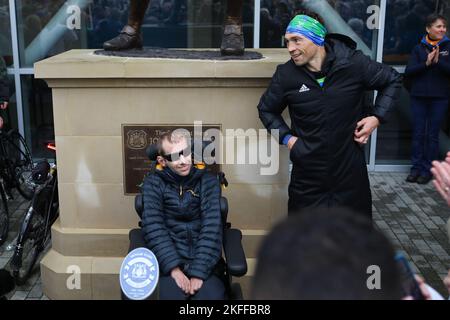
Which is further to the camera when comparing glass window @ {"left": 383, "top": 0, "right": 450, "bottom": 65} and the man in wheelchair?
glass window @ {"left": 383, "top": 0, "right": 450, "bottom": 65}

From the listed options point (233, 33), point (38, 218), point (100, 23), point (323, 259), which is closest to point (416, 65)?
point (233, 33)

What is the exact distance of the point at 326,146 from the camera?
11.4 ft

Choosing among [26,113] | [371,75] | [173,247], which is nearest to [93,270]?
[173,247]

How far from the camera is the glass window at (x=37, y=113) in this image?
7.53 metres

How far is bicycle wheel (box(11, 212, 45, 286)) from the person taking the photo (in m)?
4.35

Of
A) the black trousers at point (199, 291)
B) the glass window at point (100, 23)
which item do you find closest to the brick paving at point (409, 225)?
the black trousers at point (199, 291)

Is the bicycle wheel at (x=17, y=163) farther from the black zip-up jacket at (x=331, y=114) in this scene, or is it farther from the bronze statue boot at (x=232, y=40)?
the black zip-up jacket at (x=331, y=114)

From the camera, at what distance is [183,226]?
3.37 meters

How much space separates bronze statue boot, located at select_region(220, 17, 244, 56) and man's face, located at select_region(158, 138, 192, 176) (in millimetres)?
1112

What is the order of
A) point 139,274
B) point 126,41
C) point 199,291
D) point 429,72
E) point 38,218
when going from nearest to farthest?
1. point 139,274
2. point 199,291
3. point 126,41
4. point 38,218
5. point 429,72

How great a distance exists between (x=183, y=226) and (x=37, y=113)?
16.3 feet

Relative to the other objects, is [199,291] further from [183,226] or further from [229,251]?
[183,226]

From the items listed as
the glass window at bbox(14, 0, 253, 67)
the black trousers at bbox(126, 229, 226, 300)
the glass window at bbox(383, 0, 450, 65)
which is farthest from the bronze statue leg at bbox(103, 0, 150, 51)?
the glass window at bbox(383, 0, 450, 65)

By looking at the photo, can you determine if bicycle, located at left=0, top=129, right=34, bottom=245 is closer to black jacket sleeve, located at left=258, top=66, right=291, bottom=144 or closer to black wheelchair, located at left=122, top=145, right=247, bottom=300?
black wheelchair, located at left=122, top=145, right=247, bottom=300
